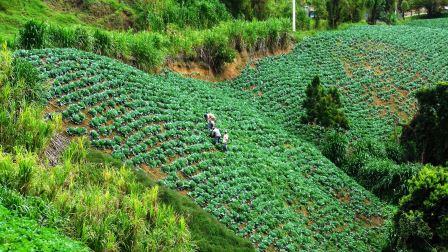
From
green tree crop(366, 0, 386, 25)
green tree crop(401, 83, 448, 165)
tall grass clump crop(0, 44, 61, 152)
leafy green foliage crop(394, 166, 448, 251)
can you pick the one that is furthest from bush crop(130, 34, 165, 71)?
green tree crop(366, 0, 386, 25)

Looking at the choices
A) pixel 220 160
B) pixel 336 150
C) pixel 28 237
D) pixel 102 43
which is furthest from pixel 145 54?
pixel 28 237

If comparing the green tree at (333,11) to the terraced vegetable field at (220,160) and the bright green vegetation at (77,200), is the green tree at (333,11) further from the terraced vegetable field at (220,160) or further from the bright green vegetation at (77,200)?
the bright green vegetation at (77,200)

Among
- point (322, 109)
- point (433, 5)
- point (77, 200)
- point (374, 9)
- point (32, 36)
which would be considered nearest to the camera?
point (77, 200)

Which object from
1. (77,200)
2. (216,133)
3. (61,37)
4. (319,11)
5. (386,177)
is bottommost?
(386,177)

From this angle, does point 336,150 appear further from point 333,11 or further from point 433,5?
point 433,5

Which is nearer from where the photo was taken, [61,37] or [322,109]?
[61,37]
